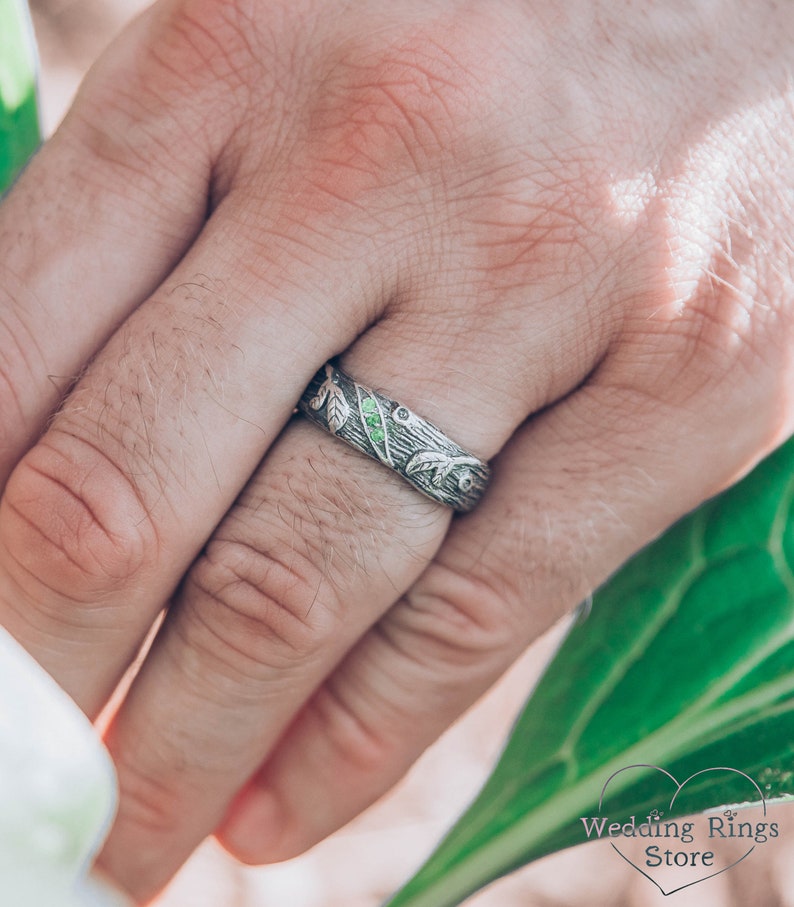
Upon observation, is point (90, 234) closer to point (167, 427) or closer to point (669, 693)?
point (167, 427)

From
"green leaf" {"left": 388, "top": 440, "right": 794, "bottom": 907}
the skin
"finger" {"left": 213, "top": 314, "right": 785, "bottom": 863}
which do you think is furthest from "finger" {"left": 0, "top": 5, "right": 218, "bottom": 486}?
"green leaf" {"left": 388, "top": 440, "right": 794, "bottom": 907}

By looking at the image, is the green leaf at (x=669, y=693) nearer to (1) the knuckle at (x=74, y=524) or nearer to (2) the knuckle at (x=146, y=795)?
(2) the knuckle at (x=146, y=795)

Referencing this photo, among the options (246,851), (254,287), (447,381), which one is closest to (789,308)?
(447,381)

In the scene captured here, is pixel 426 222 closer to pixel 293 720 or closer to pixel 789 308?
pixel 789 308

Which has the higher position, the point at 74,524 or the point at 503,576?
the point at 503,576

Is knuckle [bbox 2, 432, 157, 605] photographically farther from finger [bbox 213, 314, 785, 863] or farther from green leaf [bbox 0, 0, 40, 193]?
green leaf [bbox 0, 0, 40, 193]

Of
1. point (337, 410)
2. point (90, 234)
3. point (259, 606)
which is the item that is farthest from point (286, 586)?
point (90, 234)
